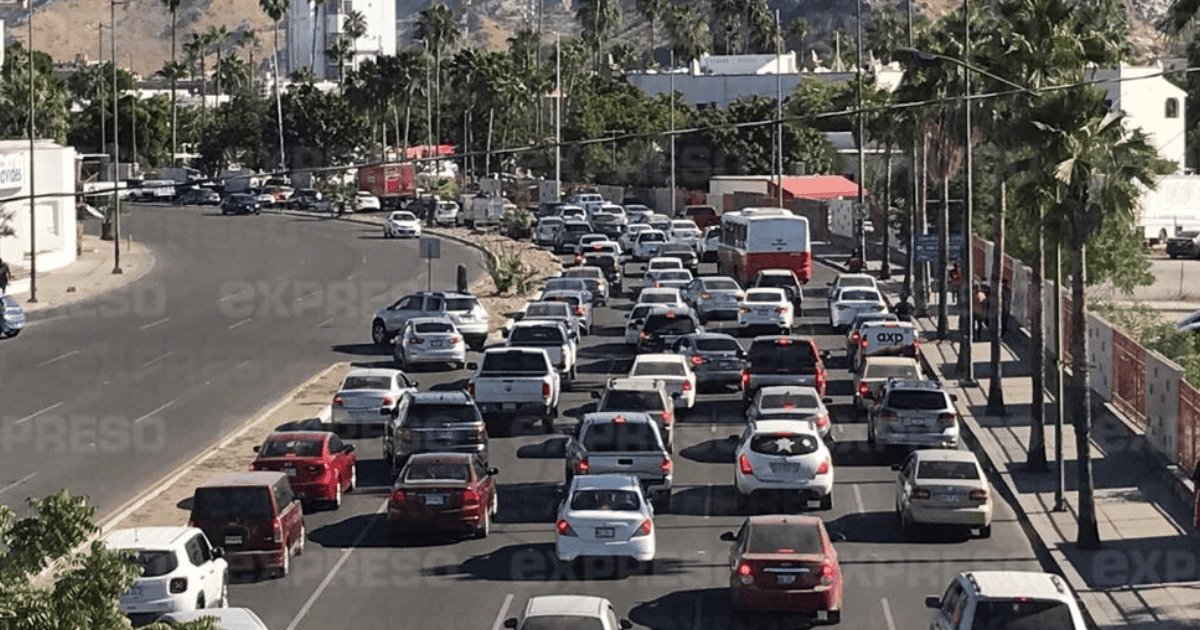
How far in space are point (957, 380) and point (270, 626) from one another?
29.7 meters

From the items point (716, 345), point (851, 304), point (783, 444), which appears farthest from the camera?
point (851, 304)

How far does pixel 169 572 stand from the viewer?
24.3m

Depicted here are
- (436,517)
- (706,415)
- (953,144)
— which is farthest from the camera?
(953,144)

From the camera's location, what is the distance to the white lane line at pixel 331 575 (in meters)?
26.1

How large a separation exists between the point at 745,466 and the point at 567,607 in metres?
12.1

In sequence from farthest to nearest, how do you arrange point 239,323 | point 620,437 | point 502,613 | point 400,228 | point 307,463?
point 400,228, point 239,323, point 620,437, point 307,463, point 502,613

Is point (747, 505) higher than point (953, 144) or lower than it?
lower

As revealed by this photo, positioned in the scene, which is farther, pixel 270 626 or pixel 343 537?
pixel 343 537

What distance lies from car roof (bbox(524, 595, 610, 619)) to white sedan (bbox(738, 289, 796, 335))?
3706 cm

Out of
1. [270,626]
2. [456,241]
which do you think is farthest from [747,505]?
[456,241]

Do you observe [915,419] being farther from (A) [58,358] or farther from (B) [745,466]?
(A) [58,358]

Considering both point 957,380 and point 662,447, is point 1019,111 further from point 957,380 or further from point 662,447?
point 957,380

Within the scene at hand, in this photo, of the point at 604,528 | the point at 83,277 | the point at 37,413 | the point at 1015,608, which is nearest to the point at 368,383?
the point at 37,413

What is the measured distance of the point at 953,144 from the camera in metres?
63.1
